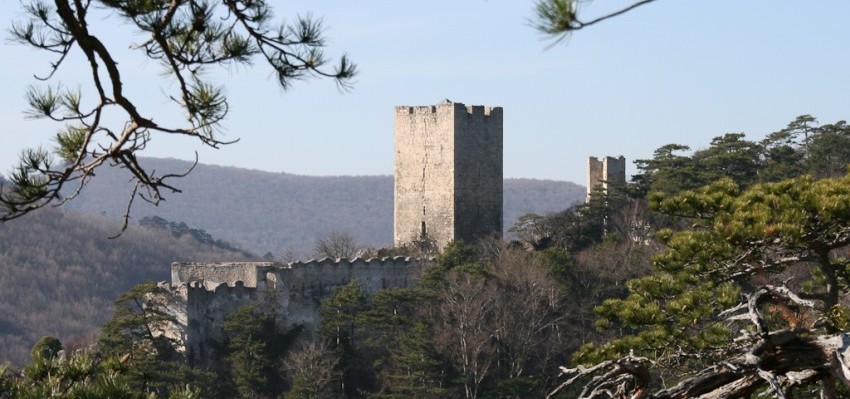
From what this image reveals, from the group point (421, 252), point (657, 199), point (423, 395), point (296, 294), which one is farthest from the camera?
point (421, 252)

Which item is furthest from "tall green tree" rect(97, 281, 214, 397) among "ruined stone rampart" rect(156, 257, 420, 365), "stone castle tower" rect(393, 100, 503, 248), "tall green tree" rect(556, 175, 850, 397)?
"tall green tree" rect(556, 175, 850, 397)

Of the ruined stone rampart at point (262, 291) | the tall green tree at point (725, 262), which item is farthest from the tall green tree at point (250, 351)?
the tall green tree at point (725, 262)

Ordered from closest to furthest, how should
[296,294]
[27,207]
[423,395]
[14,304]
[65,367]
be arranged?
[27,207] < [65,367] < [423,395] < [296,294] < [14,304]

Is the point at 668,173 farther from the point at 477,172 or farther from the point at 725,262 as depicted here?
the point at 725,262

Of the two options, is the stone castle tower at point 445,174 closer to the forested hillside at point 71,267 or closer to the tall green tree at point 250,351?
the tall green tree at point 250,351

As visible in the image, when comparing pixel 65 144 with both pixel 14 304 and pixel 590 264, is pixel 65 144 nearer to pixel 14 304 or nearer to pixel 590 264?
pixel 590 264

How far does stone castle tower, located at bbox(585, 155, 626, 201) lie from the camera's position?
123 ft

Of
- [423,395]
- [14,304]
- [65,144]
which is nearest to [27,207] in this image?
[65,144]

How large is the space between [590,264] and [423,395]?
4992mm

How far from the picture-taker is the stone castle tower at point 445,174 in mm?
35500

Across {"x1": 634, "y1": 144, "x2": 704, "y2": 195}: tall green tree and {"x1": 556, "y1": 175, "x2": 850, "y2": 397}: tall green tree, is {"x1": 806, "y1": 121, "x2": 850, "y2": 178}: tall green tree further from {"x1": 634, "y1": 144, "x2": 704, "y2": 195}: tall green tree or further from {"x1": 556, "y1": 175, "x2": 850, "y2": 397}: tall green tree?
{"x1": 556, "y1": 175, "x2": 850, "y2": 397}: tall green tree

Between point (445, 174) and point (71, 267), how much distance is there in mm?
47204

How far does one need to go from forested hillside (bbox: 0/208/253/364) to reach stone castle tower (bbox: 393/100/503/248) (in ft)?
105

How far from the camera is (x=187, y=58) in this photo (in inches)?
282
